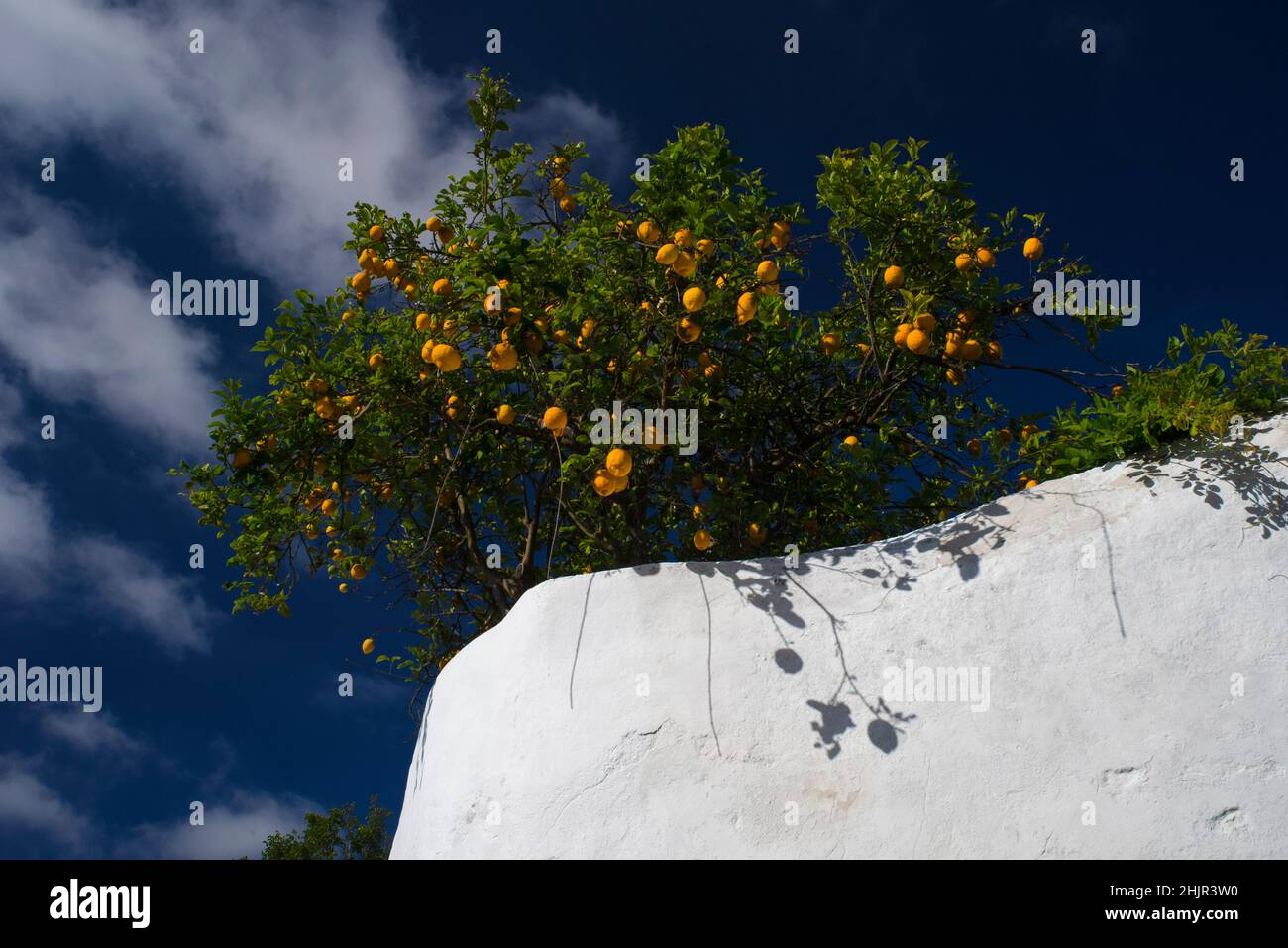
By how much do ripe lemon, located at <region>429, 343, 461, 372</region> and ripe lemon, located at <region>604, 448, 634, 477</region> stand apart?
36.6 inches

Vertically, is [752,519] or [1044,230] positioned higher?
[1044,230]

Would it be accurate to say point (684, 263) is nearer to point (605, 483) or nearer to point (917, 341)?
point (605, 483)

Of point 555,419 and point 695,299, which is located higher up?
point 695,299

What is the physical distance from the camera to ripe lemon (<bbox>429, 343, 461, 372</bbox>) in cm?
412

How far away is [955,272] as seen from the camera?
460cm

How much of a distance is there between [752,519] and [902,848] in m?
1.90

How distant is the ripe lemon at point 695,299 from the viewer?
3.86 meters

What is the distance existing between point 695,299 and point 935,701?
6.62 feet

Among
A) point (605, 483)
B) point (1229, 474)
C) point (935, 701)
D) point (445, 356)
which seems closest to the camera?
point (935, 701)

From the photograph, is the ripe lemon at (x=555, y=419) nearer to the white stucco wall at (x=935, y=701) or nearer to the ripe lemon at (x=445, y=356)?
the ripe lemon at (x=445, y=356)

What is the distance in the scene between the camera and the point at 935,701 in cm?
368

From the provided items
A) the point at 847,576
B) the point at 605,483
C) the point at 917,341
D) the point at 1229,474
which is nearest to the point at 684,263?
the point at 605,483
